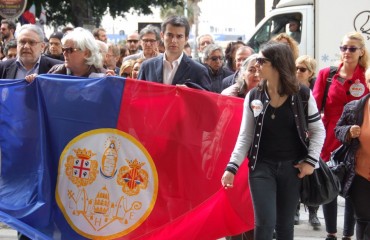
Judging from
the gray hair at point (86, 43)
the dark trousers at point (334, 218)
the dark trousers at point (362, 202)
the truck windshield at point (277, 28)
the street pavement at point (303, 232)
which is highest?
the truck windshield at point (277, 28)

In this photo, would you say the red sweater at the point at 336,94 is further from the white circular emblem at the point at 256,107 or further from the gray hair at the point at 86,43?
the gray hair at the point at 86,43

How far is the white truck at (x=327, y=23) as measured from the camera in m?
12.9

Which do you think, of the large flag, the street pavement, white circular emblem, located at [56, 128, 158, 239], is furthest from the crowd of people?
white circular emblem, located at [56, 128, 158, 239]

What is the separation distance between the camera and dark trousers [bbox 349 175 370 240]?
5707 mm

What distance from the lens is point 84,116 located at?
5.60 meters

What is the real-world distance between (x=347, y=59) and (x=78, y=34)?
2.71m

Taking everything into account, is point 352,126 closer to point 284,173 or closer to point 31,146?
point 284,173

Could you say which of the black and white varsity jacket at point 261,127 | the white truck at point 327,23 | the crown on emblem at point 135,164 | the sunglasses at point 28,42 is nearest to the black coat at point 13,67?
the sunglasses at point 28,42

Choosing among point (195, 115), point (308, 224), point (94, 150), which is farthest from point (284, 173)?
point (308, 224)

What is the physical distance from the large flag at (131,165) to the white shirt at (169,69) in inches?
16.8

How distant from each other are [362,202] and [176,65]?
1897 mm

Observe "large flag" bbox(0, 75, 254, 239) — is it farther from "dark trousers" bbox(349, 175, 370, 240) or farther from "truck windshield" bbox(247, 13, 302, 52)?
"truck windshield" bbox(247, 13, 302, 52)

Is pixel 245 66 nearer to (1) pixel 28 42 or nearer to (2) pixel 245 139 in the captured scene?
(2) pixel 245 139

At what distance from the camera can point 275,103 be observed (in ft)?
16.0
